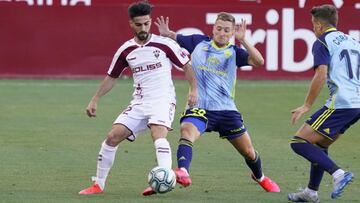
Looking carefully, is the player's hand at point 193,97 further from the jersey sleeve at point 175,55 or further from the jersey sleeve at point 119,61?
the jersey sleeve at point 119,61

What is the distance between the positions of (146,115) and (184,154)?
582 millimetres

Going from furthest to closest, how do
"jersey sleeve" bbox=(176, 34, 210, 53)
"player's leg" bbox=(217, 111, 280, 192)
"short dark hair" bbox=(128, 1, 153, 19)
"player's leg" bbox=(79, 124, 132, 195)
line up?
"jersey sleeve" bbox=(176, 34, 210, 53), "player's leg" bbox=(217, 111, 280, 192), "player's leg" bbox=(79, 124, 132, 195), "short dark hair" bbox=(128, 1, 153, 19)

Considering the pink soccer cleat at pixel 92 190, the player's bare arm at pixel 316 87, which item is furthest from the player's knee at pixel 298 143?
the pink soccer cleat at pixel 92 190

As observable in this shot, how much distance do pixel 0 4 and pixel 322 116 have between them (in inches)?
671

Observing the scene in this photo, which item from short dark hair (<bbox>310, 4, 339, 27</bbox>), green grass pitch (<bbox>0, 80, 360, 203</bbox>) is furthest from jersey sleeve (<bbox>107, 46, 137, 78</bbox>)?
short dark hair (<bbox>310, 4, 339, 27</bbox>)

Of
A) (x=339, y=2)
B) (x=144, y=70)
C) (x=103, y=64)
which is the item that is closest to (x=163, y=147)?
(x=144, y=70)

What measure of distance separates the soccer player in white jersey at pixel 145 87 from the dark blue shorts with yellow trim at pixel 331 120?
1.34m

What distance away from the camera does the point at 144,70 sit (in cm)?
1073

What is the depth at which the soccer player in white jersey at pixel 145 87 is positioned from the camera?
10.6 m

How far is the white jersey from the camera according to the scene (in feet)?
35.1

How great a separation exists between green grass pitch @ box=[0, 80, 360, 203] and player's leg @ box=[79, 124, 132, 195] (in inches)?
7.0

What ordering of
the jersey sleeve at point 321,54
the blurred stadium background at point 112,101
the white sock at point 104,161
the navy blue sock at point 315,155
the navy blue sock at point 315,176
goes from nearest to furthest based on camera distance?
the jersey sleeve at point 321,54 < the navy blue sock at point 315,155 < the navy blue sock at point 315,176 < the white sock at point 104,161 < the blurred stadium background at point 112,101

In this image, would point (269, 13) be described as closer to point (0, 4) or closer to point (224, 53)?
point (0, 4)

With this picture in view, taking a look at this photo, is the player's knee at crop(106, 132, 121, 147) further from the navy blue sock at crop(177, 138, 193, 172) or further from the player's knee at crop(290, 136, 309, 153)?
the player's knee at crop(290, 136, 309, 153)
